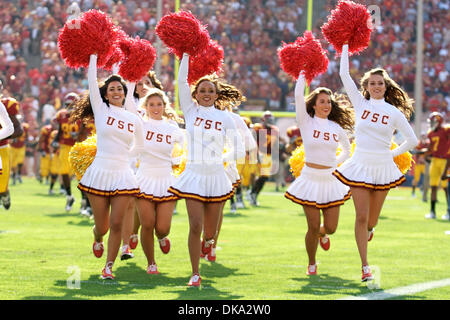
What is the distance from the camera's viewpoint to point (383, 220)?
48.4 feet

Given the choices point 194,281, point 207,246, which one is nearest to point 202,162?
point 194,281

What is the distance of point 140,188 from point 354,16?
246cm

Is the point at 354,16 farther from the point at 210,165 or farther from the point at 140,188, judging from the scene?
the point at 140,188

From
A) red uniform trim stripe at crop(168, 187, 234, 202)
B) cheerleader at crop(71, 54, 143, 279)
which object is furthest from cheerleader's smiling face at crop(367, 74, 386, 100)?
cheerleader at crop(71, 54, 143, 279)

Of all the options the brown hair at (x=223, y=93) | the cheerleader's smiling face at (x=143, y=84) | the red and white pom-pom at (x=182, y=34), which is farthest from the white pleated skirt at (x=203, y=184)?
the cheerleader's smiling face at (x=143, y=84)

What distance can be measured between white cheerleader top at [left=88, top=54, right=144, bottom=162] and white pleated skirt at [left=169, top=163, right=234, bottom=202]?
608 millimetres

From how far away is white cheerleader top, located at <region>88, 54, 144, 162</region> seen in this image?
294 inches

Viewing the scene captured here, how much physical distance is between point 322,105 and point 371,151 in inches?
26.1

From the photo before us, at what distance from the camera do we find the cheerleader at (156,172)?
8.06 m

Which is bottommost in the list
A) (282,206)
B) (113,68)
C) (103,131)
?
(282,206)

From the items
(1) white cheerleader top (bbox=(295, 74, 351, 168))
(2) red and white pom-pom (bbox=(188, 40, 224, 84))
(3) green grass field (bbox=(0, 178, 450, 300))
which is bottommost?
(3) green grass field (bbox=(0, 178, 450, 300))

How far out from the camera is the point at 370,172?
25.3 feet

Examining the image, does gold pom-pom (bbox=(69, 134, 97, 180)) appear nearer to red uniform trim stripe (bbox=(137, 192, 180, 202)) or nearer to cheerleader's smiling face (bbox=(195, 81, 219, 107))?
red uniform trim stripe (bbox=(137, 192, 180, 202))
